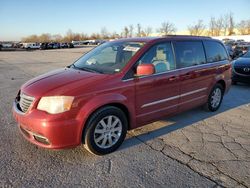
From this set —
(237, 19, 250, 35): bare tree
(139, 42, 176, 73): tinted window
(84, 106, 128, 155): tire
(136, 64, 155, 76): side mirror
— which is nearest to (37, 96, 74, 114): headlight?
(84, 106, 128, 155): tire

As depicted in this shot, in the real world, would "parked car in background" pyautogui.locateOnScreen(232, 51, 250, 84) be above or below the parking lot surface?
above

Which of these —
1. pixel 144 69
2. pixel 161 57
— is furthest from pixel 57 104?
pixel 161 57

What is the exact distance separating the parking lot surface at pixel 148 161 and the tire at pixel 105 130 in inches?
5.3

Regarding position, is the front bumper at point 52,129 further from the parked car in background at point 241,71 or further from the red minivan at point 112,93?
the parked car in background at point 241,71

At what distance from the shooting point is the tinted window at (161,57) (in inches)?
160

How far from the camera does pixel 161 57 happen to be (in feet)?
14.1

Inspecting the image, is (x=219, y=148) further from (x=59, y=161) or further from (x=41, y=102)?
(x=41, y=102)

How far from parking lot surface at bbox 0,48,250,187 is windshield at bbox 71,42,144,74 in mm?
1273

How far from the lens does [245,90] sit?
329 inches

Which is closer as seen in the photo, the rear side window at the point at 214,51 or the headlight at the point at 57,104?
the headlight at the point at 57,104

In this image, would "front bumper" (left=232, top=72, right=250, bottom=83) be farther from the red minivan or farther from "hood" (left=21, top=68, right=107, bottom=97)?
"hood" (left=21, top=68, right=107, bottom=97)

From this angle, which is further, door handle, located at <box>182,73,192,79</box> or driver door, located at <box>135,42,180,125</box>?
door handle, located at <box>182,73,192,79</box>

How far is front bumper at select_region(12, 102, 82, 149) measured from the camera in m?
3.14

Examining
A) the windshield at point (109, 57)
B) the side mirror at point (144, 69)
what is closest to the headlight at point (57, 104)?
the windshield at point (109, 57)
